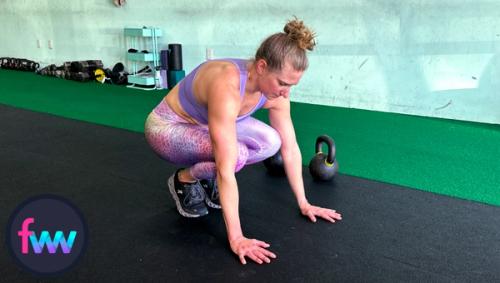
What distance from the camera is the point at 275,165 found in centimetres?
208

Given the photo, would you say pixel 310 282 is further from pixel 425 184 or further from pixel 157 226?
pixel 425 184

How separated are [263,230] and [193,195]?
0.32 m

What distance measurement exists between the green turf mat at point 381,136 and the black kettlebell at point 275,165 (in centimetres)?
28

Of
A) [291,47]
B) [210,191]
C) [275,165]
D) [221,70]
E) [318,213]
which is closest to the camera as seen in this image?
[291,47]

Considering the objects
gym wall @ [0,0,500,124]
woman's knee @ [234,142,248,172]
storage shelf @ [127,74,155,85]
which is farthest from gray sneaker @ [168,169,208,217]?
storage shelf @ [127,74,155,85]

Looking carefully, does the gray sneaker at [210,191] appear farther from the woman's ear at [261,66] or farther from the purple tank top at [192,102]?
the woman's ear at [261,66]

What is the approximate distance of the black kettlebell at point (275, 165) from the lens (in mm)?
2064

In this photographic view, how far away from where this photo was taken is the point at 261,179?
2057mm

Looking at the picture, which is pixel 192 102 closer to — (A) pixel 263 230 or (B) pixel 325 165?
(A) pixel 263 230

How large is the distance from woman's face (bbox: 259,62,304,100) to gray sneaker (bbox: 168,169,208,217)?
59 centimetres

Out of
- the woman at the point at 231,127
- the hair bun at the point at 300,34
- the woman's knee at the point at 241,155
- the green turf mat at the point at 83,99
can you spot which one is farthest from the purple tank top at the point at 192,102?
the green turf mat at the point at 83,99

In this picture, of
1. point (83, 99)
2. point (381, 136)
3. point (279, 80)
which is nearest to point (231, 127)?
point (279, 80)

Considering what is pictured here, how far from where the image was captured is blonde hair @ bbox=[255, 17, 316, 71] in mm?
1158

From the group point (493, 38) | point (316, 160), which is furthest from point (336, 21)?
point (316, 160)
